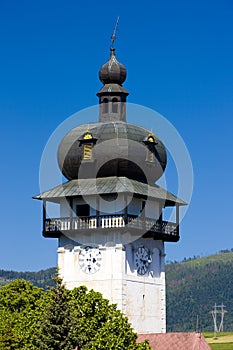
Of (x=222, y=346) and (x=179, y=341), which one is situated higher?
(x=222, y=346)

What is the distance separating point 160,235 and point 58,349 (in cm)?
1532

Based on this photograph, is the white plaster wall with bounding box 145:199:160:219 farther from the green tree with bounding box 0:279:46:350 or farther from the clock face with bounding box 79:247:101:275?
the green tree with bounding box 0:279:46:350

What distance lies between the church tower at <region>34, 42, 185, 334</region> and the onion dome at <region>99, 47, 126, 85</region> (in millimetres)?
1232

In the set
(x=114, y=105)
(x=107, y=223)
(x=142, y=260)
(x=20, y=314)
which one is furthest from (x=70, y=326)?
Answer: (x=114, y=105)

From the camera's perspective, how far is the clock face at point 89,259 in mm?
67625

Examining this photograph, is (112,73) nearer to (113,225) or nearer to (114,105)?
(114,105)

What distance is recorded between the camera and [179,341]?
6266 cm

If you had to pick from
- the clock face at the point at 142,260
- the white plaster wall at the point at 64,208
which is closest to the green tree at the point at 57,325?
the clock face at the point at 142,260

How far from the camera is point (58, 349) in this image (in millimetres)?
55438

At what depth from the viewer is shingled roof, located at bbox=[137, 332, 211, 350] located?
62.0 m

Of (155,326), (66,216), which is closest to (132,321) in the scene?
(155,326)

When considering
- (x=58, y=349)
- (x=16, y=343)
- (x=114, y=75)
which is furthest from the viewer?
(x=114, y=75)

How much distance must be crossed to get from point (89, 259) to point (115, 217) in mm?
3161

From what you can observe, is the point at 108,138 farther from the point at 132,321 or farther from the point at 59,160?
the point at 132,321
